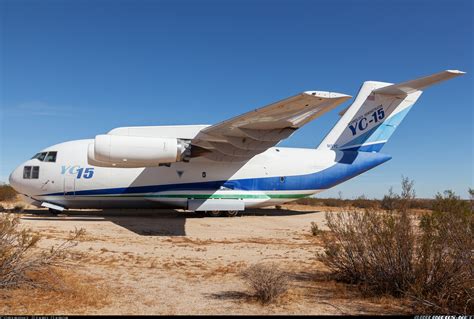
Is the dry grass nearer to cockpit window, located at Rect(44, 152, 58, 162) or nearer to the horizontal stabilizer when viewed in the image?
cockpit window, located at Rect(44, 152, 58, 162)

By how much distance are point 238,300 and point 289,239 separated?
7255mm

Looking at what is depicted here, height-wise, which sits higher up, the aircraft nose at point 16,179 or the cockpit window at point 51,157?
the cockpit window at point 51,157

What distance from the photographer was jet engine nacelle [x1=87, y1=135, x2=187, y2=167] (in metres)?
13.9

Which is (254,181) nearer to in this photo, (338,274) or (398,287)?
(338,274)

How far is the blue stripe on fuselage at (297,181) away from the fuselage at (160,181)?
0.15 ft

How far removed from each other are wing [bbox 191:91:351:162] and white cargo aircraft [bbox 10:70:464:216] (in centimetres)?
4

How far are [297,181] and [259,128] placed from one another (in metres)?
Result: 4.62

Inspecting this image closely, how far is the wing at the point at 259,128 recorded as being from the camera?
40.8 ft

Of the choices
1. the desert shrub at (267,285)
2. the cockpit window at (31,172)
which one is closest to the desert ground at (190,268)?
the desert shrub at (267,285)

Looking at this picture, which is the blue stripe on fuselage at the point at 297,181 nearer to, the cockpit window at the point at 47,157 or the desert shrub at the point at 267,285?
the cockpit window at the point at 47,157

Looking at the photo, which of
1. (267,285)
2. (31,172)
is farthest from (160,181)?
(267,285)

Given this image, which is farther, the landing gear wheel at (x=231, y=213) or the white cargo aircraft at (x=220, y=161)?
the landing gear wheel at (x=231, y=213)

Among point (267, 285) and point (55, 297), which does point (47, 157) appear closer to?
point (55, 297)

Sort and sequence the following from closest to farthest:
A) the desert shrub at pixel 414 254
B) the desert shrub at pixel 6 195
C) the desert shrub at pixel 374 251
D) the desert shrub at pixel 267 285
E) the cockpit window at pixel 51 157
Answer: the desert shrub at pixel 414 254, the desert shrub at pixel 267 285, the desert shrub at pixel 374 251, the cockpit window at pixel 51 157, the desert shrub at pixel 6 195
